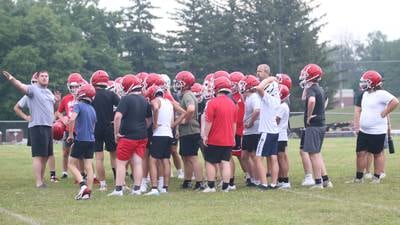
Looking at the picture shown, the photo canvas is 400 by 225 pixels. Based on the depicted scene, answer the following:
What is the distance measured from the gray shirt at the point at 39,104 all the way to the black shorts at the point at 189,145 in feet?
8.28

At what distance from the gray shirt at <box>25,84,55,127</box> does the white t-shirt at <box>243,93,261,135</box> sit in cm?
363

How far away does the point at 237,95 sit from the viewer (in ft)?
45.3

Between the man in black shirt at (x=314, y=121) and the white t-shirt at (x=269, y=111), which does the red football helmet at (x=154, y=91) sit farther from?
the man in black shirt at (x=314, y=121)

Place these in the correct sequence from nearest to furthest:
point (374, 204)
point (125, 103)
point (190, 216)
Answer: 1. point (190, 216)
2. point (374, 204)
3. point (125, 103)

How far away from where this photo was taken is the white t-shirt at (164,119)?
12.5 m

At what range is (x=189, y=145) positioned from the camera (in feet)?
43.4

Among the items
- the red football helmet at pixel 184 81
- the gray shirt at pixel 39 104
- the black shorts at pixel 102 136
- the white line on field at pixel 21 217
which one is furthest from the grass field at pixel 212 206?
the red football helmet at pixel 184 81

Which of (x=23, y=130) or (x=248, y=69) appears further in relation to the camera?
(x=248, y=69)

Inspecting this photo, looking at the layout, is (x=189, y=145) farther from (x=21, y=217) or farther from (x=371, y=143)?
(x=21, y=217)

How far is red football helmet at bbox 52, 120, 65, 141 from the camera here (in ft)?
46.9

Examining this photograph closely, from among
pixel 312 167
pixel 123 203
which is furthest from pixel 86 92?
pixel 312 167

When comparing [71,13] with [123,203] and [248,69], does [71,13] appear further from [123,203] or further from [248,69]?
[123,203]

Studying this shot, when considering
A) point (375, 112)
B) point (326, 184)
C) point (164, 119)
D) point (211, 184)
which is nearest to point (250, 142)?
point (211, 184)

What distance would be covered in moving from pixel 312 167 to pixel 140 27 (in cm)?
5664
